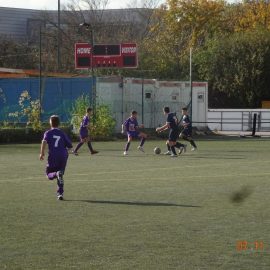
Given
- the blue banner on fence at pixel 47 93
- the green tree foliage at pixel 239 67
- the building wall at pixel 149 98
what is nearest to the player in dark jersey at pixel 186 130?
the building wall at pixel 149 98

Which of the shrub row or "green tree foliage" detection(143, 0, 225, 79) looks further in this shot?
"green tree foliage" detection(143, 0, 225, 79)

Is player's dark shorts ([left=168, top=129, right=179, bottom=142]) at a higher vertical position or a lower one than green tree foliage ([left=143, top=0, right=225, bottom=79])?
lower

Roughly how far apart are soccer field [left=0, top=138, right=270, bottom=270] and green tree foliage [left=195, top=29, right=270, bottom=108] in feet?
134

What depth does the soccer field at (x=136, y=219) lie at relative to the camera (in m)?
9.12

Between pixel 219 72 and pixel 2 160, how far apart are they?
39781 mm

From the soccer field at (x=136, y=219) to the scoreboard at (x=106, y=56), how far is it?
70.4 ft

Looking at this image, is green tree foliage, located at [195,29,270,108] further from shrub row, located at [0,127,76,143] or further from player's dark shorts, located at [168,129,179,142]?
player's dark shorts, located at [168,129,179,142]

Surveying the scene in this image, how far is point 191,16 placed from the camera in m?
74.4

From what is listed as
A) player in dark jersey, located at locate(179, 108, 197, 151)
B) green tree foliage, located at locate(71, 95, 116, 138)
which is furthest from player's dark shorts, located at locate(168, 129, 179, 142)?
green tree foliage, located at locate(71, 95, 116, 138)

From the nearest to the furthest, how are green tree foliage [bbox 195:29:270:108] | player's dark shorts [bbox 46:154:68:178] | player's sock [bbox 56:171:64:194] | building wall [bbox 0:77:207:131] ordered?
1. player's sock [bbox 56:171:64:194]
2. player's dark shorts [bbox 46:154:68:178]
3. building wall [bbox 0:77:207:131]
4. green tree foliage [bbox 195:29:270:108]

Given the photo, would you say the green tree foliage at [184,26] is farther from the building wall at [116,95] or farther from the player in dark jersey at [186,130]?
the player in dark jersey at [186,130]

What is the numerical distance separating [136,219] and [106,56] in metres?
31.9

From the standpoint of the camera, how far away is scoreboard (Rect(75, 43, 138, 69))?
43.2 meters

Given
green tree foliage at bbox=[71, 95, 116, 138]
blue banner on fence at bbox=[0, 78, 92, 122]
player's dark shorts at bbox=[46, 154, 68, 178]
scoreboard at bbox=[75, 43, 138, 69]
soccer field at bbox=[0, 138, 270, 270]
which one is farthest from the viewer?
blue banner on fence at bbox=[0, 78, 92, 122]
